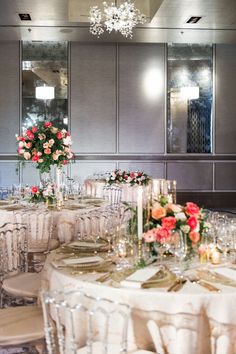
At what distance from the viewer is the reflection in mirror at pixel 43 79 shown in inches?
437

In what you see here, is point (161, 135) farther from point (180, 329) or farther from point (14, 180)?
point (180, 329)

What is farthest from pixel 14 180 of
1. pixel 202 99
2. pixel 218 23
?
pixel 218 23

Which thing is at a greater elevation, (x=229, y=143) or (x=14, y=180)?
(x=229, y=143)

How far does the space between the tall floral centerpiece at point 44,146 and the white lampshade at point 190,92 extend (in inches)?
256

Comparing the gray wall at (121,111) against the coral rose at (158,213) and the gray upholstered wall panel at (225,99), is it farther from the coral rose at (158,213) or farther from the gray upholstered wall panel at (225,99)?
the coral rose at (158,213)

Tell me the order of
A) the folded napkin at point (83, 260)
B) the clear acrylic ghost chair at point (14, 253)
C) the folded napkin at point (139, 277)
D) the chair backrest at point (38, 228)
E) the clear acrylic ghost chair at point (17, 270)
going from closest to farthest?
the folded napkin at point (139, 277) → the folded napkin at point (83, 260) → the clear acrylic ghost chair at point (17, 270) → the clear acrylic ghost chair at point (14, 253) → the chair backrest at point (38, 228)

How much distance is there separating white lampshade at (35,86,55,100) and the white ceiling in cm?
116

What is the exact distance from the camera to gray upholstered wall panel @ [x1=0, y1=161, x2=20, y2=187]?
1117cm

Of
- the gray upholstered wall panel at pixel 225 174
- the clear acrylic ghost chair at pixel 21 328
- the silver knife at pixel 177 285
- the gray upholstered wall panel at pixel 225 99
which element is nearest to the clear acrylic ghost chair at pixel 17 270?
the clear acrylic ghost chair at pixel 21 328

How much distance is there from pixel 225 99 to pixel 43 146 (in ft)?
24.1

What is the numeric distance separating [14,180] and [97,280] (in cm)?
907

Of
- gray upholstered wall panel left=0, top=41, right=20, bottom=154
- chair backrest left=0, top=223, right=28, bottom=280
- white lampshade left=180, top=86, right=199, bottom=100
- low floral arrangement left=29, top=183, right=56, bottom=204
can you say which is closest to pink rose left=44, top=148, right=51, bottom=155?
low floral arrangement left=29, top=183, right=56, bottom=204

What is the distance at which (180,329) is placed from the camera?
2.30 meters

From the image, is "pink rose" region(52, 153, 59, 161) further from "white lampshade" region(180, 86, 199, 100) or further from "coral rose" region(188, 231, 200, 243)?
"white lampshade" region(180, 86, 199, 100)
